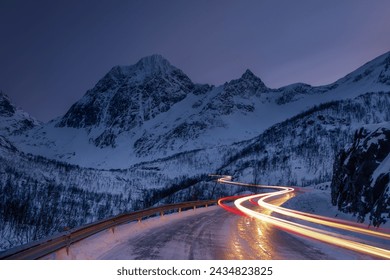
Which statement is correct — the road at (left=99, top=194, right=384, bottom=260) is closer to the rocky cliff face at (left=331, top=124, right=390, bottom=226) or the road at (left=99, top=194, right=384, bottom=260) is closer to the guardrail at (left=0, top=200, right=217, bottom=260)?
the guardrail at (left=0, top=200, right=217, bottom=260)

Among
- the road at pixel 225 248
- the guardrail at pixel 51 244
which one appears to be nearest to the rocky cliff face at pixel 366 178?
the road at pixel 225 248

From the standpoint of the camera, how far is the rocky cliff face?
2189cm

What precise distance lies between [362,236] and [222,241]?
7600mm

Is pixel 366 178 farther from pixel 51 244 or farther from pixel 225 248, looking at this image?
pixel 51 244

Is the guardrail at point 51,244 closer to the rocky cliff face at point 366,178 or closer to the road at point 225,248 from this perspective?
the road at point 225,248

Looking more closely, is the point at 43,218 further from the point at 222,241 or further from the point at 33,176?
the point at 33,176

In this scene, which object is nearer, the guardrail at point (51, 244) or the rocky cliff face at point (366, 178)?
the guardrail at point (51, 244)

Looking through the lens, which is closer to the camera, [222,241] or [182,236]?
[222,241]

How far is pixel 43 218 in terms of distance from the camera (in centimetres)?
8675

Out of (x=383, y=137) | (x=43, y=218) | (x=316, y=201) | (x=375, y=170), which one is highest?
(x=383, y=137)

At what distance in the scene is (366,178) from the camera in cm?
2638

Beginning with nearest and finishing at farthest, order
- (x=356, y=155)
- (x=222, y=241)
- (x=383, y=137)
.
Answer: (x=222, y=241) < (x=383, y=137) < (x=356, y=155)

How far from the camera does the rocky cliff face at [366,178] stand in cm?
2189
